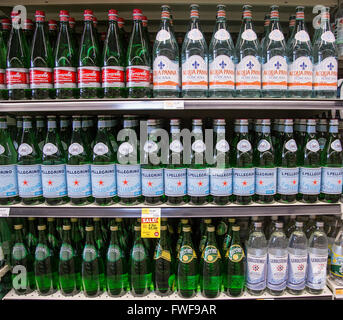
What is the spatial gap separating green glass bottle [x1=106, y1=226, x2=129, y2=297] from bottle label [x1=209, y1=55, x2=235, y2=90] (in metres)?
Result: 1.01

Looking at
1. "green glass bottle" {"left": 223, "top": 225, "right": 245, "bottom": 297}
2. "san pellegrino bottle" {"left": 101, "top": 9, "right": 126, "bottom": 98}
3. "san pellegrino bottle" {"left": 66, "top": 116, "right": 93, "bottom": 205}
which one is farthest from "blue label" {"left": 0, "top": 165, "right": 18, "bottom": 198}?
"green glass bottle" {"left": 223, "top": 225, "right": 245, "bottom": 297}

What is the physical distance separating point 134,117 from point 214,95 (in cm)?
48

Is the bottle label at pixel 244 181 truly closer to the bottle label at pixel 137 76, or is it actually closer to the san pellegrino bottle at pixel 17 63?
the bottle label at pixel 137 76

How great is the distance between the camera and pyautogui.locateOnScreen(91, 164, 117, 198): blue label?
1548 millimetres

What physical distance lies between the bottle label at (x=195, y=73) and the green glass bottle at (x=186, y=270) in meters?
0.83

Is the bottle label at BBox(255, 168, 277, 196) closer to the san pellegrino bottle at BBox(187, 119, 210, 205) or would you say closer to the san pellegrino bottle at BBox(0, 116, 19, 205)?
the san pellegrino bottle at BBox(187, 119, 210, 205)

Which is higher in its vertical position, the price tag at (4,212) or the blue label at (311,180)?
the blue label at (311,180)

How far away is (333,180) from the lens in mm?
1578

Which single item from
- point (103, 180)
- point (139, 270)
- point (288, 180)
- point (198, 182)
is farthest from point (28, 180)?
point (288, 180)

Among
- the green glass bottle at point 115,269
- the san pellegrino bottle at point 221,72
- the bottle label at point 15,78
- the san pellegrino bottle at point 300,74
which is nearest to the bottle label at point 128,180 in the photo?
the green glass bottle at point 115,269

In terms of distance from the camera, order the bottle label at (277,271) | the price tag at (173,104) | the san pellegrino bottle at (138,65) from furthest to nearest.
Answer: the bottle label at (277,271), the san pellegrino bottle at (138,65), the price tag at (173,104)

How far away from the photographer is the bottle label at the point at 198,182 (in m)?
1.54

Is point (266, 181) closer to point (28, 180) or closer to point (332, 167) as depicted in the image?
point (332, 167)
